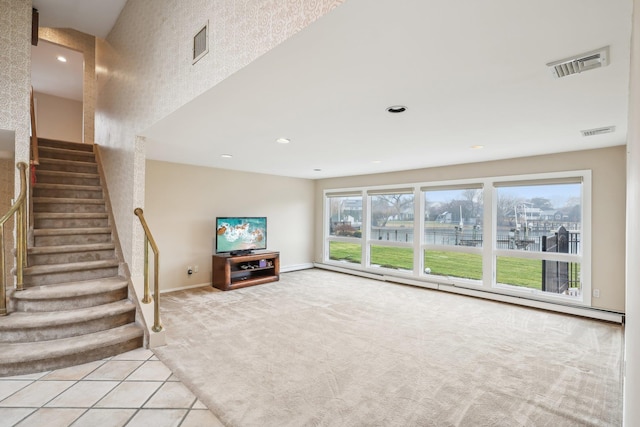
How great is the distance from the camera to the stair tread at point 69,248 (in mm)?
3283

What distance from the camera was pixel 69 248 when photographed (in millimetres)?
3480

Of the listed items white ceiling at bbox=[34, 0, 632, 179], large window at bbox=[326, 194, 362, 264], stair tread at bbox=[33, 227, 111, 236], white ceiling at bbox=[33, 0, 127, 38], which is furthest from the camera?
large window at bbox=[326, 194, 362, 264]

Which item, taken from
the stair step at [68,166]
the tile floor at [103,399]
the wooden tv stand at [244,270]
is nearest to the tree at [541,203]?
the wooden tv stand at [244,270]

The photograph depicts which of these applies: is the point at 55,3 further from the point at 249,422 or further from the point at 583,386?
the point at 583,386

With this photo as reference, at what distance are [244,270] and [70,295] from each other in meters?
2.81

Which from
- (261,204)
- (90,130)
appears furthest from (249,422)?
(90,130)

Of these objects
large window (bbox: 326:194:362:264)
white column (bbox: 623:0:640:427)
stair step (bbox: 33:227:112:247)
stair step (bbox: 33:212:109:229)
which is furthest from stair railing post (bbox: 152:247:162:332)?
large window (bbox: 326:194:362:264)

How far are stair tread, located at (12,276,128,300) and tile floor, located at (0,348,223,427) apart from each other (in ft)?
2.41

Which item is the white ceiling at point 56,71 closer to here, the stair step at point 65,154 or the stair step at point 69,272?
the stair step at point 65,154

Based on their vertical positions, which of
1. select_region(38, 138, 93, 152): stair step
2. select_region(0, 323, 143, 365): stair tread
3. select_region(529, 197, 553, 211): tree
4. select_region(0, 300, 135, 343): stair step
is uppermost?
select_region(38, 138, 93, 152): stair step

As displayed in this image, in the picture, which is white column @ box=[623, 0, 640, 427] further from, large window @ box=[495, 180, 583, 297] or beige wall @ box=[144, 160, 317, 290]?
beige wall @ box=[144, 160, 317, 290]

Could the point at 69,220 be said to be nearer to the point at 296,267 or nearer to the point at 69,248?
the point at 69,248

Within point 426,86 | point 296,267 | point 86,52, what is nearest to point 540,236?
point 426,86

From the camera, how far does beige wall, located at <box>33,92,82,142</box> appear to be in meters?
6.42
